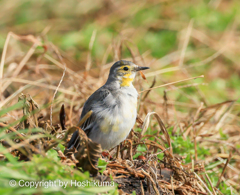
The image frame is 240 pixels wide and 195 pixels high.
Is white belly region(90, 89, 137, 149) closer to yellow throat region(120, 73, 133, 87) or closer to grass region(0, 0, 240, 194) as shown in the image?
yellow throat region(120, 73, 133, 87)

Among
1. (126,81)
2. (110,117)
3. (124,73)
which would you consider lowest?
(110,117)

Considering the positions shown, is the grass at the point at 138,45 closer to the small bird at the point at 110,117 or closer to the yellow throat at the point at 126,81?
the yellow throat at the point at 126,81

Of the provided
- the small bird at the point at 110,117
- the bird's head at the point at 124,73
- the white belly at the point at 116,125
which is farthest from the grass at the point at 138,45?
the white belly at the point at 116,125

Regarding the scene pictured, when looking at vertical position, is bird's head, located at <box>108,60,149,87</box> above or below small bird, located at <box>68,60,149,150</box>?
above

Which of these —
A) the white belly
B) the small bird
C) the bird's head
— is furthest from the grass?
the white belly

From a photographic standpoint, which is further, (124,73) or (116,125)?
(124,73)

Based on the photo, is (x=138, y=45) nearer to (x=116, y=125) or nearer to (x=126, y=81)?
(x=126, y=81)

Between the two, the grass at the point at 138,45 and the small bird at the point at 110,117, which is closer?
the small bird at the point at 110,117

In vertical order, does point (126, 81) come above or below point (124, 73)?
below

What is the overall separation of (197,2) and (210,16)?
1038mm

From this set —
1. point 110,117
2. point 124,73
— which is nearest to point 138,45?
point 124,73

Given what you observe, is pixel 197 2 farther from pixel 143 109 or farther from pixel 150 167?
pixel 150 167

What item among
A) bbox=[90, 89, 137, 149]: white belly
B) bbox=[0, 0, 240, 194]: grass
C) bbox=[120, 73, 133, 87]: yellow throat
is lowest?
bbox=[90, 89, 137, 149]: white belly

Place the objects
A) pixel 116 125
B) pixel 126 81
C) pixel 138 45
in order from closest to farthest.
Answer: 1. pixel 116 125
2. pixel 126 81
3. pixel 138 45
